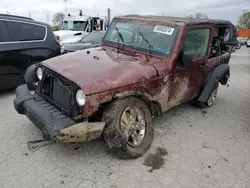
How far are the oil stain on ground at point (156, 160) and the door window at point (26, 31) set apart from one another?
4.15 metres

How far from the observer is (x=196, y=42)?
13.8 ft

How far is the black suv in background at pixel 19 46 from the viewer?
5273 millimetres

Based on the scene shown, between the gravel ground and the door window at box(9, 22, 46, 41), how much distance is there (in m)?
2.00

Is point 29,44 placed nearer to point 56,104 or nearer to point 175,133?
point 56,104

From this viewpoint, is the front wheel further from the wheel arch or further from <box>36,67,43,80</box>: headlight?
<box>36,67,43,80</box>: headlight

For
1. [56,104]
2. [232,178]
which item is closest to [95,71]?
[56,104]

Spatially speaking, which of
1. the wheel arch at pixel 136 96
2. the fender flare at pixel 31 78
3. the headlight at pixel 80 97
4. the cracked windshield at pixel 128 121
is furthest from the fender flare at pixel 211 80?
the fender flare at pixel 31 78

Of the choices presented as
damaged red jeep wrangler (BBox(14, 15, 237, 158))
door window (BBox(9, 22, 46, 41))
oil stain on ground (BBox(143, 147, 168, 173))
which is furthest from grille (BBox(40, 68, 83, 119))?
door window (BBox(9, 22, 46, 41))

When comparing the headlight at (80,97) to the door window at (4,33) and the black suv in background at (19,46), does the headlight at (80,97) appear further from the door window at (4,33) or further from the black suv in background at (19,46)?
the door window at (4,33)

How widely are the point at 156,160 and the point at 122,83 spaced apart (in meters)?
1.18

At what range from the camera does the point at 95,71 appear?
3014mm

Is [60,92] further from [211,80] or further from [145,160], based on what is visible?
[211,80]

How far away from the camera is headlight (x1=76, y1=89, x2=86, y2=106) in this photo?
276cm

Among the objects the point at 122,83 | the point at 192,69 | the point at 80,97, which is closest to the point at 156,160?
the point at 122,83
